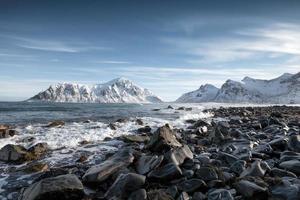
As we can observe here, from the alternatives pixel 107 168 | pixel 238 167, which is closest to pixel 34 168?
pixel 107 168

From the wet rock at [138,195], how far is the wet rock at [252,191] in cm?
217

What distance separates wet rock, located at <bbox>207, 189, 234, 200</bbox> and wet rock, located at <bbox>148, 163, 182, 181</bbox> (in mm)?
1290

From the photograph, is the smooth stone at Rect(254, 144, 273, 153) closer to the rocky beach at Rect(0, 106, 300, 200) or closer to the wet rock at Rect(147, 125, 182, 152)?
the rocky beach at Rect(0, 106, 300, 200)

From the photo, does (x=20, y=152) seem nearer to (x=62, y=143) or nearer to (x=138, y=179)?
(x=62, y=143)

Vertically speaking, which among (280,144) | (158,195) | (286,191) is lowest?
(158,195)

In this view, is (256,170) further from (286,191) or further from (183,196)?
(183,196)

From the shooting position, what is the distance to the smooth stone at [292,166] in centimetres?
792

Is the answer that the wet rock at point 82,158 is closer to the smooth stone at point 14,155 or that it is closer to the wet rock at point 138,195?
the smooth stone at point 14,155

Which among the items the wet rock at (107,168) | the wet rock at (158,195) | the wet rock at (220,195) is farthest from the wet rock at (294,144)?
the wet rock at (158,195)

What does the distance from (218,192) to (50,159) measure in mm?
7456

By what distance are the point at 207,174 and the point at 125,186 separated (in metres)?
2.17

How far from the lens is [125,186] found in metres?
7.16

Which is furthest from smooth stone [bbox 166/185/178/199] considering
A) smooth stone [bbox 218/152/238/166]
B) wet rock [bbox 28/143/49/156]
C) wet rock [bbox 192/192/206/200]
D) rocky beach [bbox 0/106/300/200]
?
wet rock [bbox 28/143/49/156]

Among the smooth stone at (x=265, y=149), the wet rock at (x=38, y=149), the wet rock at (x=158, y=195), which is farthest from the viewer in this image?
the wet rock at (x=38, y=149)
